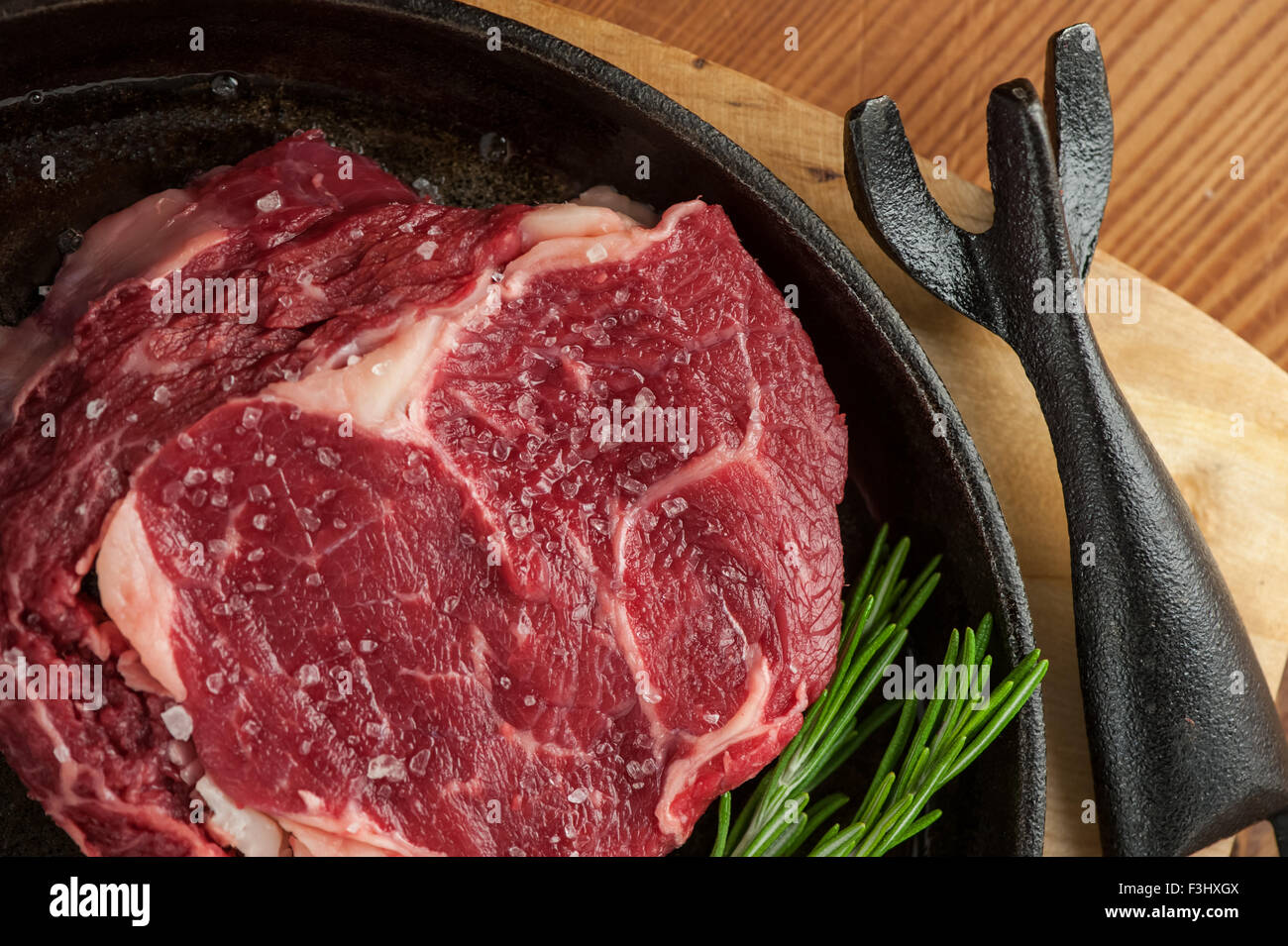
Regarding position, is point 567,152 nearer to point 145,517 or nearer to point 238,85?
point 238,85

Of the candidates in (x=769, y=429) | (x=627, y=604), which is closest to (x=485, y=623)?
(x=627, y=604)

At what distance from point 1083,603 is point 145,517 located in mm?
2095

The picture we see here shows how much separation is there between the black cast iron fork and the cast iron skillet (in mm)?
246

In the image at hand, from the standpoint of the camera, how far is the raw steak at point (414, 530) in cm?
200

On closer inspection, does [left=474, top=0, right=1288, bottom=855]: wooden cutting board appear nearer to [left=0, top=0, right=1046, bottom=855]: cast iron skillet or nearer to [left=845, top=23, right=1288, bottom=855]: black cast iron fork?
[left=845, top=23, right=1288, bottom=855]: black cast iron fork

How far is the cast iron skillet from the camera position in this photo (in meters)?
2.37

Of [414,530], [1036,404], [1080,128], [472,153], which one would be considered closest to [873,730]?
[1036,404]

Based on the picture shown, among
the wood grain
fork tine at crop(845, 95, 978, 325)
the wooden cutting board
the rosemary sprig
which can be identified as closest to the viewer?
the rosemary sprig

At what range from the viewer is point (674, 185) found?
2.55 metres

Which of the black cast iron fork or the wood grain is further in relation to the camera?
the wood grain

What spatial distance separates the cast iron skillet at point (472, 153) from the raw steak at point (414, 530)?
0.22 metres

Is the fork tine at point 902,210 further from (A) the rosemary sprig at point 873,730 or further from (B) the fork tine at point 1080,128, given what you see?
(A) the rosemary sprig at point 873,730

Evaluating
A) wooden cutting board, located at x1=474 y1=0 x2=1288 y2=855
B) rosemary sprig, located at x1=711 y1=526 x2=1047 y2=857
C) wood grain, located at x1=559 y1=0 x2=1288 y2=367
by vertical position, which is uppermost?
wood grain, located at x1=559 y1=0 x2=1288 y2=367

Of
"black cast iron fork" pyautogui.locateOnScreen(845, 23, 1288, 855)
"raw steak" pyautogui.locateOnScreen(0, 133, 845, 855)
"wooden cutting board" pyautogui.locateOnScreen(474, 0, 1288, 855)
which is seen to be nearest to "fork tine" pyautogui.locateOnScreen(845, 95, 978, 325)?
"black cast iron fork" pyautogui.locateOnScreen(845, 23, 1288, 855)
